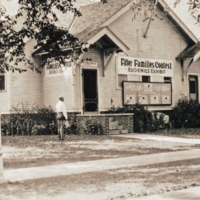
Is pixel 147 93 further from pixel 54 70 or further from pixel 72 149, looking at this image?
pixel 72 149

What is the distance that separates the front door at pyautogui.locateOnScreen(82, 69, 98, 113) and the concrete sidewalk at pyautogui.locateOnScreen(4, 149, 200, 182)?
9282 millimetres

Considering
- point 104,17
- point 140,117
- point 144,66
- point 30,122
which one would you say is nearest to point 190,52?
point 144,66

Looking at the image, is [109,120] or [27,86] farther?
[27,86]

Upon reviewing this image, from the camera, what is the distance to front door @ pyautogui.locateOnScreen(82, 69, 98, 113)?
21.8 meters

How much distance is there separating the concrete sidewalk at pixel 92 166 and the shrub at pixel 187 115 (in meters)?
11.2

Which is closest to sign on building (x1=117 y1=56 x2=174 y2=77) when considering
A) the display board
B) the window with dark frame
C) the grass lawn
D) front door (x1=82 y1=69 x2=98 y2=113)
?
the window with dark frame

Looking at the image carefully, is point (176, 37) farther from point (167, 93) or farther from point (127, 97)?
point (127, 97)

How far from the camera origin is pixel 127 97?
23.1 m

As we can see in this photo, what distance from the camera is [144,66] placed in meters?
24.0

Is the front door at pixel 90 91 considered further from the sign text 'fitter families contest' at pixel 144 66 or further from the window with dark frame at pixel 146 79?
the window with dark frame at pixel 146 79

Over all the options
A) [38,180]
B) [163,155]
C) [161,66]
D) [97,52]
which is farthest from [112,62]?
[38,180]

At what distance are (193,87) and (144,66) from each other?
4.62 metres

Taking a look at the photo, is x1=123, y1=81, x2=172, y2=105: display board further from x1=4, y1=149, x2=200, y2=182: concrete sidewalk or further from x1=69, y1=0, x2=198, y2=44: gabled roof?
x1=4, y1=149, x2=200, y2=182: concrete sidewalk

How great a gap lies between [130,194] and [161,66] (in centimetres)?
1822
